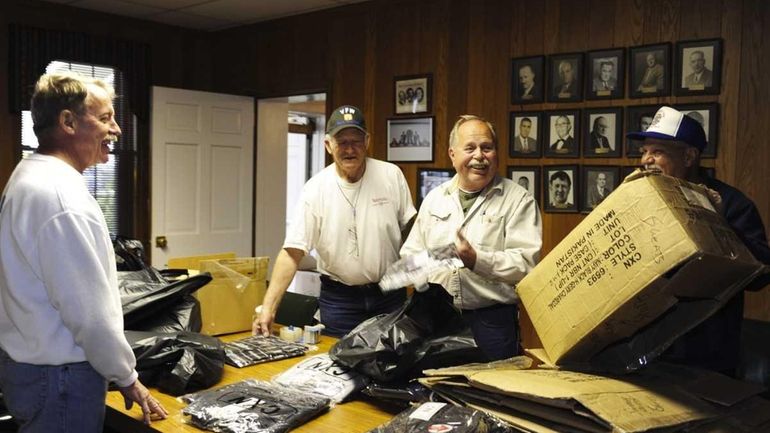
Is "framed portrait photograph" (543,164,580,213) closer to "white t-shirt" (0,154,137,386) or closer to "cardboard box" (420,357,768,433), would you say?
"cardboard box" (420,357,768,433)

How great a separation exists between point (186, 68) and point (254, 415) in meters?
4.25

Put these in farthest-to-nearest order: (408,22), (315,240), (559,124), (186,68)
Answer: (186,68), (408,22), (559,124), (315,240)

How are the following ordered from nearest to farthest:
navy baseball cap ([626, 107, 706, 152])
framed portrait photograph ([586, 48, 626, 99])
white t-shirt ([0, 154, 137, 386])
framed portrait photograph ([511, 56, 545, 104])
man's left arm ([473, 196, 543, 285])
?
white t-shirt ([0, 154, 137, 386])
navy baseball cap ([626, 107, 706, 152])
man's left arm ([473, 196, 543, 285])
framed portrait photograph ([586, 48, 626, 99])
framed portrait photograph ([511, 56, 545, 104])

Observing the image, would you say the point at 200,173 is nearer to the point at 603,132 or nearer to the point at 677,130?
the point at 603,132

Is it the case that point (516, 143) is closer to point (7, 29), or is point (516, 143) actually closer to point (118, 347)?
point (118, 347)

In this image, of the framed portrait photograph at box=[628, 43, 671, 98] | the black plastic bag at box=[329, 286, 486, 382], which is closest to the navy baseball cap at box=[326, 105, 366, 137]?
the black plastic bag at box=[329, 286, 486, 382]

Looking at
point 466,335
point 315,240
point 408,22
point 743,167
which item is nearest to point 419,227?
point 315,240

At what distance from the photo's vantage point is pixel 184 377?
1.80 meters

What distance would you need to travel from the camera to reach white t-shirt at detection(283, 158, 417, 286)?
2.82 meters

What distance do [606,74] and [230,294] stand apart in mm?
2194

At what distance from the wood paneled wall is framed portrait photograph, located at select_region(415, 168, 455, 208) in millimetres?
60

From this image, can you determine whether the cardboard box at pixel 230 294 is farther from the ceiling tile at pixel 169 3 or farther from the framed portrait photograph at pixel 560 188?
the ceiling tile at pixel 169 3

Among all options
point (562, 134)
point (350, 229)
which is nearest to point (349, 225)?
point (350, 229)

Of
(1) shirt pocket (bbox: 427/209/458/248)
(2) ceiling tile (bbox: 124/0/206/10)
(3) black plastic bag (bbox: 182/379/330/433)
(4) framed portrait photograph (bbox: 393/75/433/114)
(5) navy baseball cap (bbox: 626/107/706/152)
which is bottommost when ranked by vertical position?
(3) black plastic bag (bbox: 182/379/330/433)
